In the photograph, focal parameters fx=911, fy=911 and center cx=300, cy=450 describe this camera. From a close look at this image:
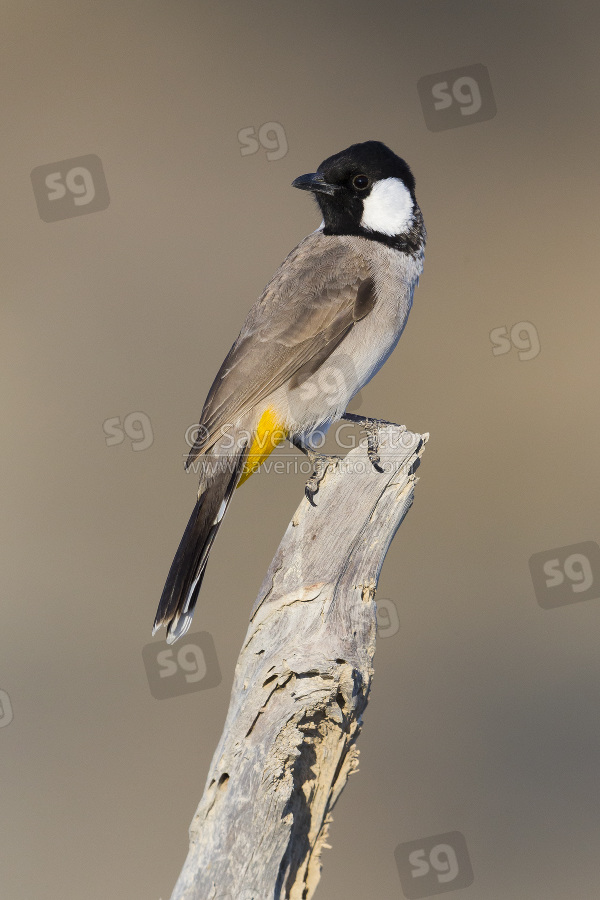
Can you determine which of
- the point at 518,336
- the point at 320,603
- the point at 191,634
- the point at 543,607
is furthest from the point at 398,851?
the point at 518,336

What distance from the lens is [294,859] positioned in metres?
A: 2.24

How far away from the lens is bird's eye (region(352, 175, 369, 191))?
427 centimetres

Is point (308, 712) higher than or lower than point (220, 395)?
lower

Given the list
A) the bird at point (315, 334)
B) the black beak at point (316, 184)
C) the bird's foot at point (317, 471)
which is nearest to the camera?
the bird's foot at point (317, 471)

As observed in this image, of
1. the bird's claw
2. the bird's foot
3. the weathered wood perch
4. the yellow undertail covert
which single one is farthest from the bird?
the weathered wood perch

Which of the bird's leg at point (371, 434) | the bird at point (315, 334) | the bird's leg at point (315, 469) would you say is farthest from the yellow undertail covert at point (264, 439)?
the bird's leg at point (371, 434)

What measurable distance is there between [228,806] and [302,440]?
2.00 metres

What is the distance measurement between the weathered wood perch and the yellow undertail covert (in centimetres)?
83

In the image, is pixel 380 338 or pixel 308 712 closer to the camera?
pixel 308 712

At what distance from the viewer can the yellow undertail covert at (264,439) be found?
3.70m

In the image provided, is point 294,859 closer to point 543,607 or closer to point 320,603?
point 320,603

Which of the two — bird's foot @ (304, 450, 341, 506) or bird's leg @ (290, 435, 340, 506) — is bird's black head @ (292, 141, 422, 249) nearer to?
bird's leg @ (290, 435, 340, 506)

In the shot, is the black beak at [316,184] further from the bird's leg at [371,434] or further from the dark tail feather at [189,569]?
the dark tail feather at [189,569]

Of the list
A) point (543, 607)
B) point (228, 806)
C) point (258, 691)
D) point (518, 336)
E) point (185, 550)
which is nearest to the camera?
point (228, 806)
